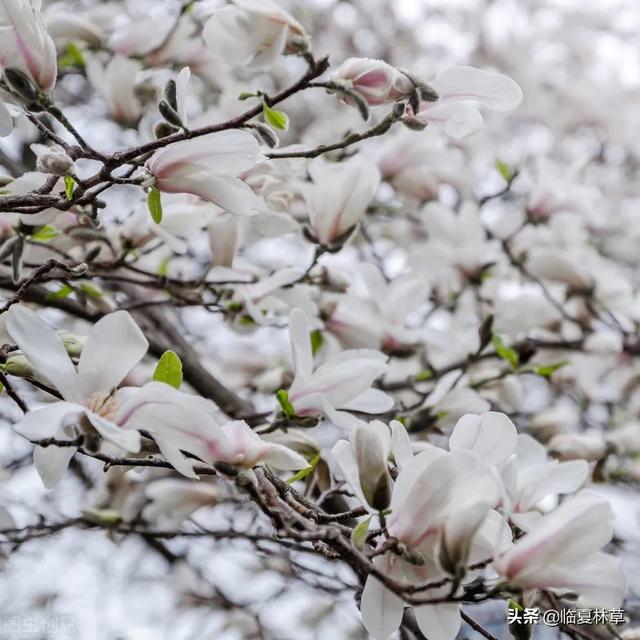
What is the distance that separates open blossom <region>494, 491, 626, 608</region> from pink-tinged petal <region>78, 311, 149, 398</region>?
30cm

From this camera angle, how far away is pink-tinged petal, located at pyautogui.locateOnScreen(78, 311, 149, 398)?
0.58m

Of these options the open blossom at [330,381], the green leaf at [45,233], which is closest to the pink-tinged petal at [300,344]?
the open blossom at [330,381]

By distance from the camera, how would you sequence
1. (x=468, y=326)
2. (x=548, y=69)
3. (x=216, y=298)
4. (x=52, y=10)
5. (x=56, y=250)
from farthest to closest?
(x=548, y=69)
(x=468, y=326)
(x=52, y=10)
(x=216, y=298)
(x=56, y=250)

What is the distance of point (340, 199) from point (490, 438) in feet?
1.35

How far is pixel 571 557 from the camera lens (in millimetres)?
523

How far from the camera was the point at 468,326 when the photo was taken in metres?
1.63

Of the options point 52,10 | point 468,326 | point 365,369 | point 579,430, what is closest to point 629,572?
point 579,430

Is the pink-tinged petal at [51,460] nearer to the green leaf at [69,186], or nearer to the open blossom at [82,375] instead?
the open blossom at [82,375]

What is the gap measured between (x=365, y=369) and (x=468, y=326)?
96 centimetres

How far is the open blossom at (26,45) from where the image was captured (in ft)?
2.13

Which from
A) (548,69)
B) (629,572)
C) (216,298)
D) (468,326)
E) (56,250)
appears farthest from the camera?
(548,69)

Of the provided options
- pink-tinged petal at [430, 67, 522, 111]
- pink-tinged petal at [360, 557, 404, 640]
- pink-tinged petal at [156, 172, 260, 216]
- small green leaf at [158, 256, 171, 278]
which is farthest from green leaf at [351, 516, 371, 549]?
small green leaf at [158, 256, 171, 278]

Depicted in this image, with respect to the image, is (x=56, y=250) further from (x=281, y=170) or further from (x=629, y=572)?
(x=629, y=572)

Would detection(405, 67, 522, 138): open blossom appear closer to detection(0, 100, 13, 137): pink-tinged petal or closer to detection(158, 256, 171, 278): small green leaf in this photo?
detection(0, 100, 13, 137): pink-tinged petal
